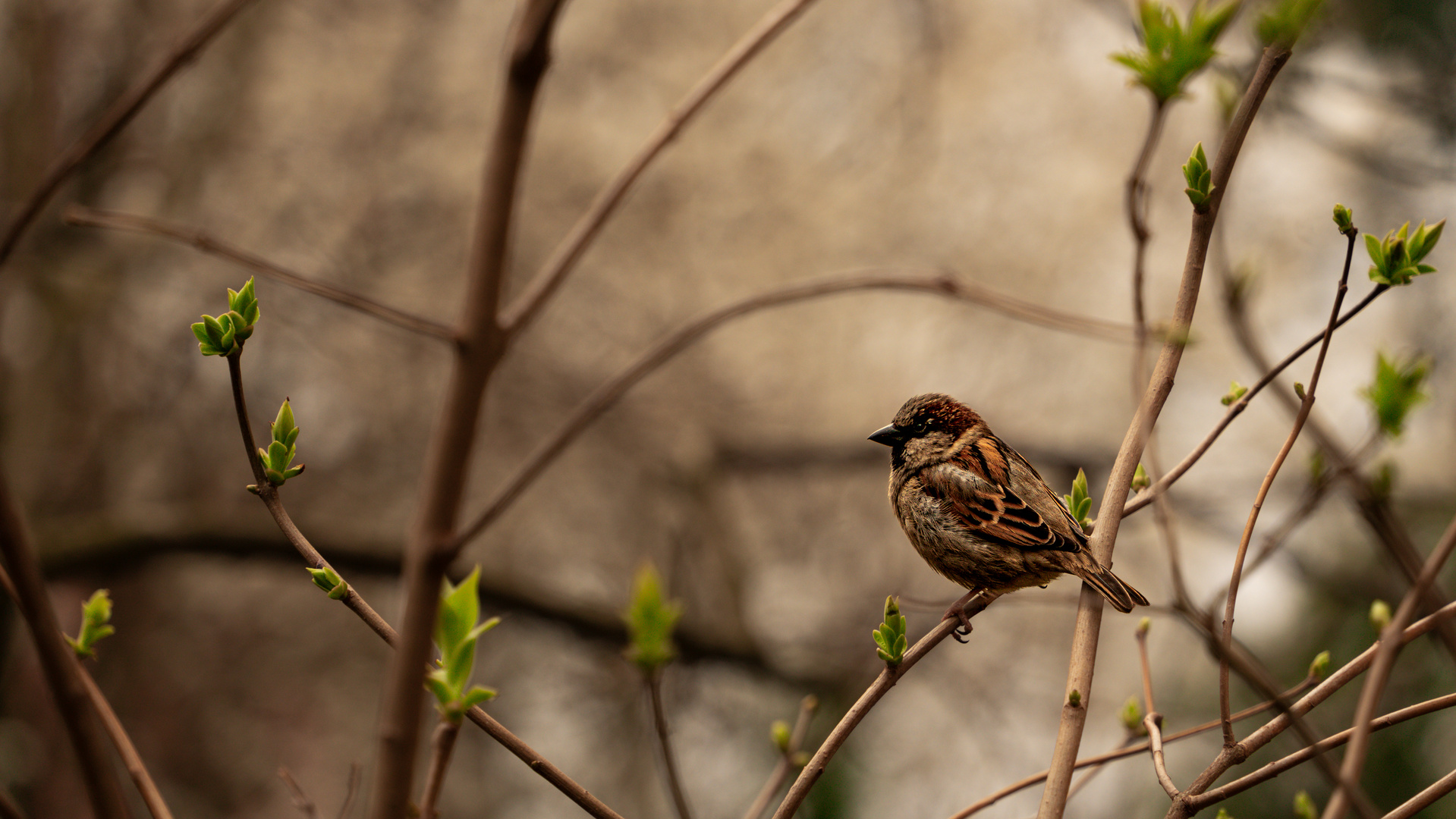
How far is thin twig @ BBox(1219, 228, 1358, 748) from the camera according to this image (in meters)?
1.38

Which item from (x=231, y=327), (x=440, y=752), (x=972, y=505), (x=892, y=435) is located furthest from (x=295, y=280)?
(x=892, y=435)

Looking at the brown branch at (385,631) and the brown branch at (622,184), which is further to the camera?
the brown branch at (385,631)

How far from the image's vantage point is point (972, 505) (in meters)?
3.01

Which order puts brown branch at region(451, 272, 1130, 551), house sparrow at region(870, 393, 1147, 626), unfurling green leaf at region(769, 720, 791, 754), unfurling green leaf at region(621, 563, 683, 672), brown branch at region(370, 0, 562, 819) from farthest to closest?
house sparrow at region(870, 393, 1147, 626) < unfurling green leaf at region(769, 720, 791, 754) < brown branch at region(451, 272, 1130, 551) < unfurling green leaf at region(621, 563, 683, 672) < brown branch at region(370, 0, 562, 819)

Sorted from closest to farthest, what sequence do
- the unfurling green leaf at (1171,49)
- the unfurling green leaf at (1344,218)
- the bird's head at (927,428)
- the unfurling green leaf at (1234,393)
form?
the unfurling green leaf at (1171,49), the unfurling green leaf at (1344,218), the unfurling green leaf at (1234,393), the bird's head at (927,428)

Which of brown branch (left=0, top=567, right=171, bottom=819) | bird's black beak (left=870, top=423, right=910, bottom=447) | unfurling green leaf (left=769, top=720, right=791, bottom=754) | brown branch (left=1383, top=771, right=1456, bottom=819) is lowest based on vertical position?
brown branch (left=0, top=567, right=171, bottom=819)

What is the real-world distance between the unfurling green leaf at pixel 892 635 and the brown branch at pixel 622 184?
2.64 ft

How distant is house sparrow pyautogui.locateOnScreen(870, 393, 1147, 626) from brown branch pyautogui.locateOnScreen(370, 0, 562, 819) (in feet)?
6.03

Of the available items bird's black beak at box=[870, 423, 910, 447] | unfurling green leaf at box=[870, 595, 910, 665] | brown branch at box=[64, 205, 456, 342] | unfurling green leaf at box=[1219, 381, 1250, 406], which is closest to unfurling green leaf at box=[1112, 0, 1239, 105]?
unfurling green leaf at box=[1219, 381, 1250, 406]

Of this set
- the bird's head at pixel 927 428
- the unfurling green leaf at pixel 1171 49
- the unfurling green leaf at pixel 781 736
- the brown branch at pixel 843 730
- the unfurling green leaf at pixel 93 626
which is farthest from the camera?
the bird's head at pixel 927 428

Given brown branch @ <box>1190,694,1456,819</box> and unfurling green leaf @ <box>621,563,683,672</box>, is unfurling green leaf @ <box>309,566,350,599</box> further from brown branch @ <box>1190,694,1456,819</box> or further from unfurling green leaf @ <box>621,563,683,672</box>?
brown branch @ <box>1190,694,1456,819</box>

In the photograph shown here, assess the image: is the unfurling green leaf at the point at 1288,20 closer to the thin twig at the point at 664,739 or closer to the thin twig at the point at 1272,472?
the thin twig at the point at 1272,472

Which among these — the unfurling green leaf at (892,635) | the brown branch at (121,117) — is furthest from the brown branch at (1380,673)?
the brown branch at (121,117)

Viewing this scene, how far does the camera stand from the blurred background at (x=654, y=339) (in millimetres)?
7008
